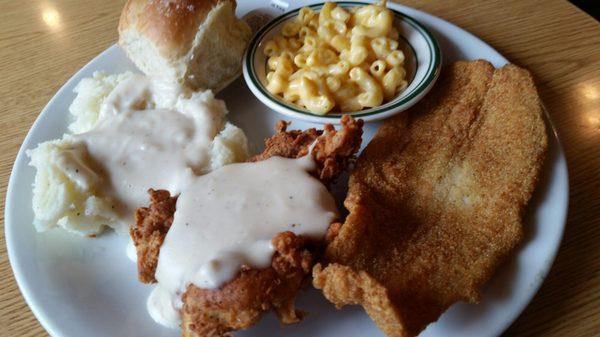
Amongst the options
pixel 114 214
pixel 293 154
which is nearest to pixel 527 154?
pixel 293 154

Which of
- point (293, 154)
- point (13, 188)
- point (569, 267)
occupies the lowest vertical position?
point (13, 188)

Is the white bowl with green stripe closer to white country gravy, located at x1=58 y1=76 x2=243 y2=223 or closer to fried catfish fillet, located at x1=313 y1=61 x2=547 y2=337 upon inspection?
fried catfish fillet, located at x1=313 y1=61 x2=547 y2=337

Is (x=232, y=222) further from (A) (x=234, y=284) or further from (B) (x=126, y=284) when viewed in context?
(B) (x=126, y=284)

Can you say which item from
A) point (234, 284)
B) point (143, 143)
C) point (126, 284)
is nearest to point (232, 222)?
point (234, 284)

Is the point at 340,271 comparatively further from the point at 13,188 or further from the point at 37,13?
the point at 37,13

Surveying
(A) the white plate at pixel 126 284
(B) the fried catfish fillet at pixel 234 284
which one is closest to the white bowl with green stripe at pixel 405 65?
(A) the white plate at pixel 126 284

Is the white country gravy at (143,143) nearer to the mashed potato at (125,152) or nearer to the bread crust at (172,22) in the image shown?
the mashed potato at (125,152)
